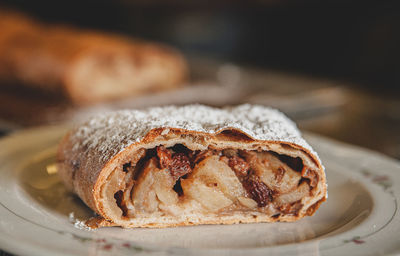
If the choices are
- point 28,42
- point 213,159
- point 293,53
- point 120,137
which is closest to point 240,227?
point 213,159

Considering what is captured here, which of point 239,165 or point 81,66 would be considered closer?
point 239,165

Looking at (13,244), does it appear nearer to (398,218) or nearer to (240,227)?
(240,227)

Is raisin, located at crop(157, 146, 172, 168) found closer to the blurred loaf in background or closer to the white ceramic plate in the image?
the white ceramic plate

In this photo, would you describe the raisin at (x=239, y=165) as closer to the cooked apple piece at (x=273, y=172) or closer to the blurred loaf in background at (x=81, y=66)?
the cooked apple piece at (x=273, y=172)

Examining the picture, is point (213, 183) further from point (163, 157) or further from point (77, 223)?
point (77, 223)

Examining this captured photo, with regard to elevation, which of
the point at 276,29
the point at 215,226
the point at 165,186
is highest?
the point at 165,186

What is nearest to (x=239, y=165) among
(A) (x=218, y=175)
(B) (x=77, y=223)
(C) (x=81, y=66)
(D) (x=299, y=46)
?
(A) (x=218, y=175)

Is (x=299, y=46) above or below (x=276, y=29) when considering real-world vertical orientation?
below
